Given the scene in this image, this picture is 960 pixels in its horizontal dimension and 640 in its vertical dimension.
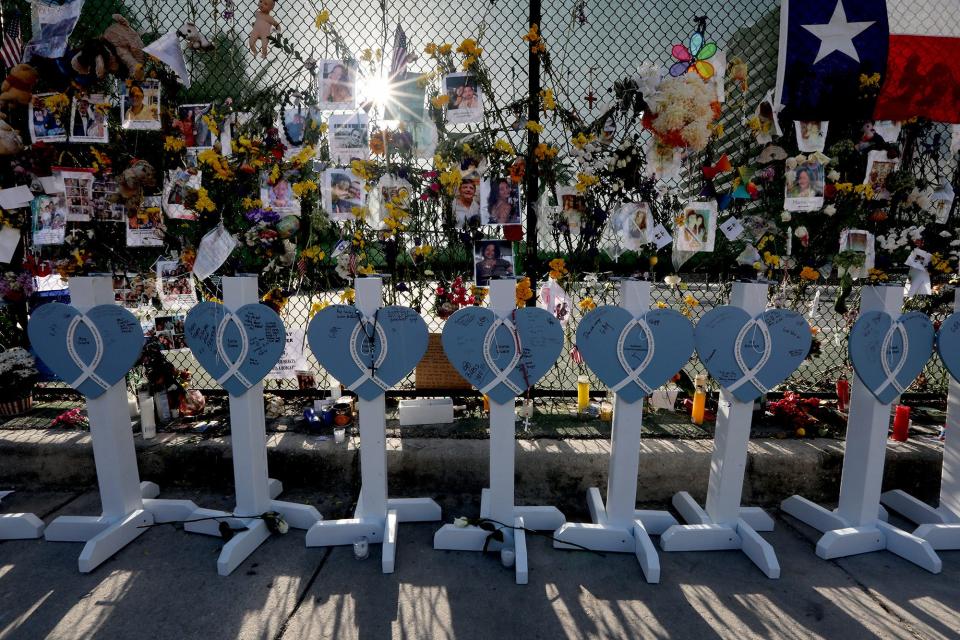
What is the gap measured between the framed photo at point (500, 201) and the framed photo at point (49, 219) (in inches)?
105

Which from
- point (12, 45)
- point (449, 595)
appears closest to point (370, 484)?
point (449, 595)

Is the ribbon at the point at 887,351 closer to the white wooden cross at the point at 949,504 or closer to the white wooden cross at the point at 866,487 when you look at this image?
the white wooden cross at the point at 866,487

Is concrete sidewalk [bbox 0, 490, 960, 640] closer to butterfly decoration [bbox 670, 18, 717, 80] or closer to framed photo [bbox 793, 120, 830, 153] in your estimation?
framed photo [bbox 793, 120, 830, 153]

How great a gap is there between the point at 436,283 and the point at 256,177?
1.32 metres

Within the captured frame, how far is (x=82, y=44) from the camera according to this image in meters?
3.06

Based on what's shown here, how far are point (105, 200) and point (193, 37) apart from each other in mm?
1181

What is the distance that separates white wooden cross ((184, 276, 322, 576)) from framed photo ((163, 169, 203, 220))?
4.04 feet

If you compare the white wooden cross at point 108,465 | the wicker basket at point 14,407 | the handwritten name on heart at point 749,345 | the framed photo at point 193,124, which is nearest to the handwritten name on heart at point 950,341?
the handwritten name on heart at point 749,345

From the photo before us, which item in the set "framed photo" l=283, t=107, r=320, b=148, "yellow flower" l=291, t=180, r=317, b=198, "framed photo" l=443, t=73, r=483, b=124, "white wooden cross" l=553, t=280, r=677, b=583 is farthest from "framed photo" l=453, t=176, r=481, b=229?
"white wooden cross" l=553, t=280, r=677, b=583

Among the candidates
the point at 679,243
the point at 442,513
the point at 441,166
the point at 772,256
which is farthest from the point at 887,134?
the point at 442,513

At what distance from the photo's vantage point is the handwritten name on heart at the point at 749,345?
2289 millimetres

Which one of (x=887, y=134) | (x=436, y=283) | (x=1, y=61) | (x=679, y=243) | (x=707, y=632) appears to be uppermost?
(x=1, y=61)

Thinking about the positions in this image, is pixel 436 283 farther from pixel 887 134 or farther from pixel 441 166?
pixel 887 134

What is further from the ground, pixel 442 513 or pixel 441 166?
pixel 441 166
